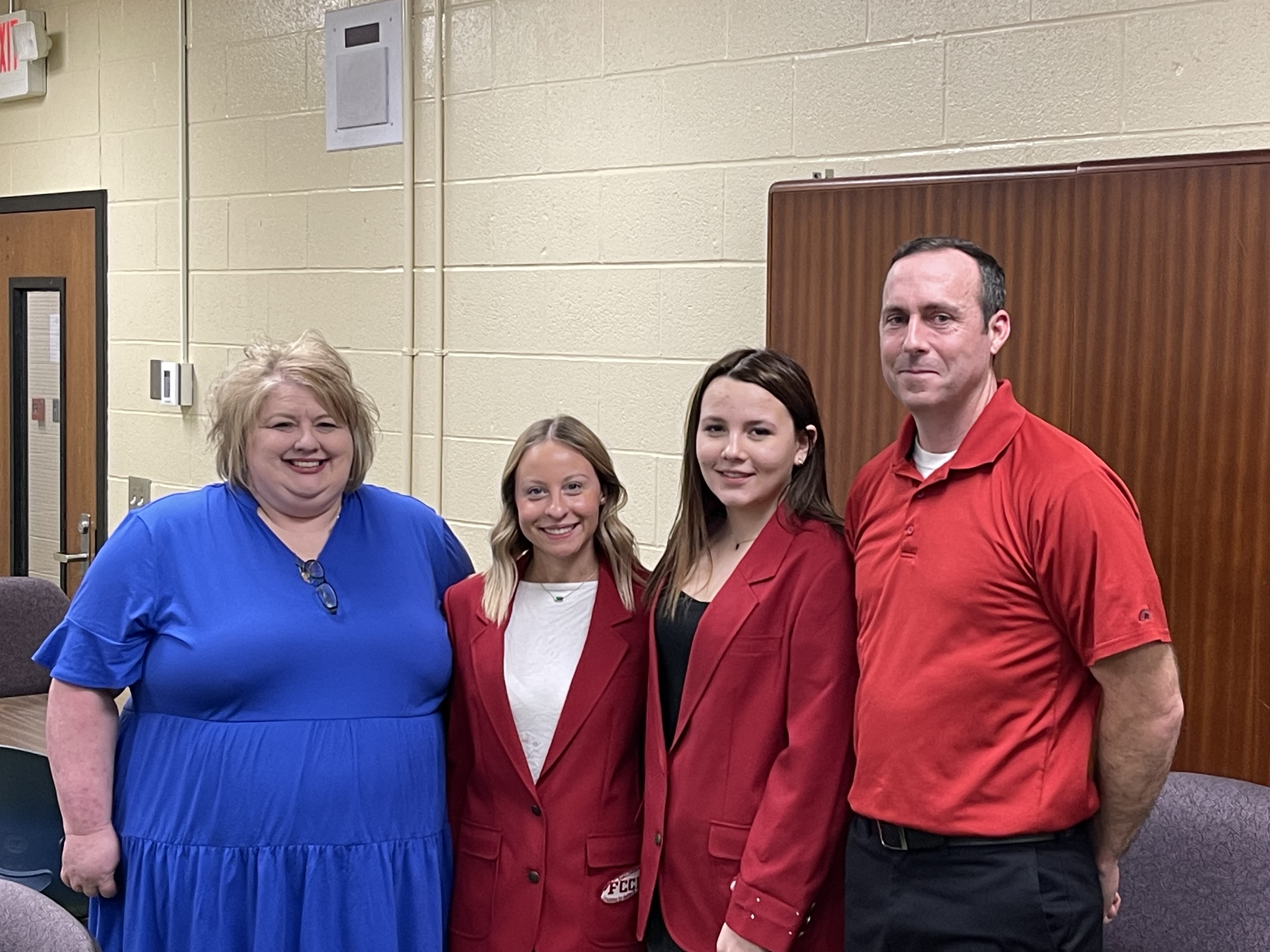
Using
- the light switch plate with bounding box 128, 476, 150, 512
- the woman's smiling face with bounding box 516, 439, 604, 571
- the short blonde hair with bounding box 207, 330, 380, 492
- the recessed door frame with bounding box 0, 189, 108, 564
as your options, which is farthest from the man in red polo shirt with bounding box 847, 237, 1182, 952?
the recessed door frame with bounding box 0, 189, 108, 564

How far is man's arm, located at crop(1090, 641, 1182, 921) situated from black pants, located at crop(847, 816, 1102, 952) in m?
0.05

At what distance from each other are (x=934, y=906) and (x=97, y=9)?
13.5 feet

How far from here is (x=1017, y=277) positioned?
2227mm

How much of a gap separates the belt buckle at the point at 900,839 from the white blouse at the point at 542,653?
0.53m

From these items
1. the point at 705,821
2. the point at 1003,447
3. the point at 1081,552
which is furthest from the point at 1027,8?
the point at 705,821

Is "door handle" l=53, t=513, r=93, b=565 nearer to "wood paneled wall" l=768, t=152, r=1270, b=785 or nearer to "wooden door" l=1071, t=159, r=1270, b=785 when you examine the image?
"wood paneled wall" l=768, t=152, r=1270, b=785

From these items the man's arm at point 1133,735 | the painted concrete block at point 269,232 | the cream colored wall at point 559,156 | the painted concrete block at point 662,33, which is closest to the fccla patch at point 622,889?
the man's arm at point 1133,735

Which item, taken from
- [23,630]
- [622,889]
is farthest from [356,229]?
[622,889]

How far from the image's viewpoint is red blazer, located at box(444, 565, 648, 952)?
1989 millimetres

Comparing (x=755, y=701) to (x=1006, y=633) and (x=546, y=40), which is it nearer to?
(x=1006, y=633)

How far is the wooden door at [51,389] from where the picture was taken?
455 centimetres

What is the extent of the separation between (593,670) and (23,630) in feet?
6.79

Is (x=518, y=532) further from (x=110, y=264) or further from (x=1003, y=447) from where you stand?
(x=110, y=264)

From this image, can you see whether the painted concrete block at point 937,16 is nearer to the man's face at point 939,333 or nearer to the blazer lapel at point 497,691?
the man's face at point 939,333
